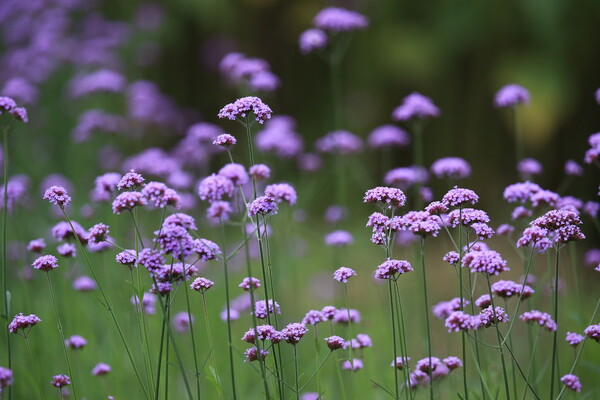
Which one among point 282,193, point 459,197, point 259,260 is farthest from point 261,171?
point 259,260

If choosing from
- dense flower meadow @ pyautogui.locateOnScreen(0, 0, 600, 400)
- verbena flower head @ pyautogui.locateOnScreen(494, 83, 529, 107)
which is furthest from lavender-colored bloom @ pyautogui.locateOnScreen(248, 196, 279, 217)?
verbena flower head @ pyautogui.locateOnScreen(494, 83, 529, 107)

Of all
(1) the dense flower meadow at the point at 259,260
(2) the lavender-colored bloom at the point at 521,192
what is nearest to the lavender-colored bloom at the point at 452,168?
(1) the dense flower meadow at the point at 259,260

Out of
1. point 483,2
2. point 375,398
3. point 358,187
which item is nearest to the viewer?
point 375,398

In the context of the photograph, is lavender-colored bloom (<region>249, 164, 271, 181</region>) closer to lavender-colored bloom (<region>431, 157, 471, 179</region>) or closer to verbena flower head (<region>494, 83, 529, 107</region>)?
lavender-colored bloom (<region>431, 157, 471, 179</region>)

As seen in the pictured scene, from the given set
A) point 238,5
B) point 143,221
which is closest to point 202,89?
point 238,5

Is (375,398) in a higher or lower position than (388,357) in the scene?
lower

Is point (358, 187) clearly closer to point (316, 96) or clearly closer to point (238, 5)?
point (316, 96)

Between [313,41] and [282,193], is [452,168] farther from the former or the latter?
[282,193]

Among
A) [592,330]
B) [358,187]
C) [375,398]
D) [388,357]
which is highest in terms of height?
[358,187]

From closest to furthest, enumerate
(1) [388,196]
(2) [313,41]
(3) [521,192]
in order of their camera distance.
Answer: (1) [388,196] < (3) [521,192] < (2) [313,41]
